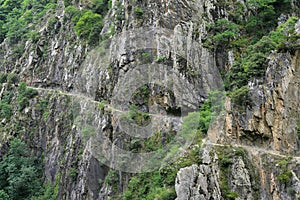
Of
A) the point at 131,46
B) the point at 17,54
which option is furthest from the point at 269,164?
the point at 17,54

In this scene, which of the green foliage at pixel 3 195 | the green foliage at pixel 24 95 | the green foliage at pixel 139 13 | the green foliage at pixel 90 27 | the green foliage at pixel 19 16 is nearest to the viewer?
the green foliage at pixel 139 13

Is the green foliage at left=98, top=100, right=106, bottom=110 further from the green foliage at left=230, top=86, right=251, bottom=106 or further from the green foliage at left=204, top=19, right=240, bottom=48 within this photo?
the green foliage at left=230, top=86, right=251, bottom=106

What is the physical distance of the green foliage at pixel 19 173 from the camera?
3167 centimetres

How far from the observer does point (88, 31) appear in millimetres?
34000

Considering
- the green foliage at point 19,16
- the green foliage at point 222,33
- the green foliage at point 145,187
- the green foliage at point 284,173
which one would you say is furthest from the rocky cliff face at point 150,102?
the green foliage at point 19,16

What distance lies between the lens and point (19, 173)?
32344 mm

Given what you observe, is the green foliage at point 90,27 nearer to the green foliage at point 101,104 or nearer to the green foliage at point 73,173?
the green foliage at point 101,104

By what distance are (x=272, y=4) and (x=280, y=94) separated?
1197 cm

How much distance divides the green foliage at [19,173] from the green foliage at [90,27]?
1129 centimetres

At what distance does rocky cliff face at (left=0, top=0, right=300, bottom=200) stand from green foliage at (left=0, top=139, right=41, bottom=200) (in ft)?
3.87

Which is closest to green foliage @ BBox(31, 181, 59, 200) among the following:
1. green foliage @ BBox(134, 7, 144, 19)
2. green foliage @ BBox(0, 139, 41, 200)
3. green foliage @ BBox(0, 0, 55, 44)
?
green foliage @ BBox(0, 139, 41, 200)

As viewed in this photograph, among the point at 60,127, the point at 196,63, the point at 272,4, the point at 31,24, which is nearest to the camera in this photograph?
the point at 196,63

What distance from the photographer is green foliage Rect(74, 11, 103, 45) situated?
32969 mm

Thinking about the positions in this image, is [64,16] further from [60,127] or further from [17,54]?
[60,127]
